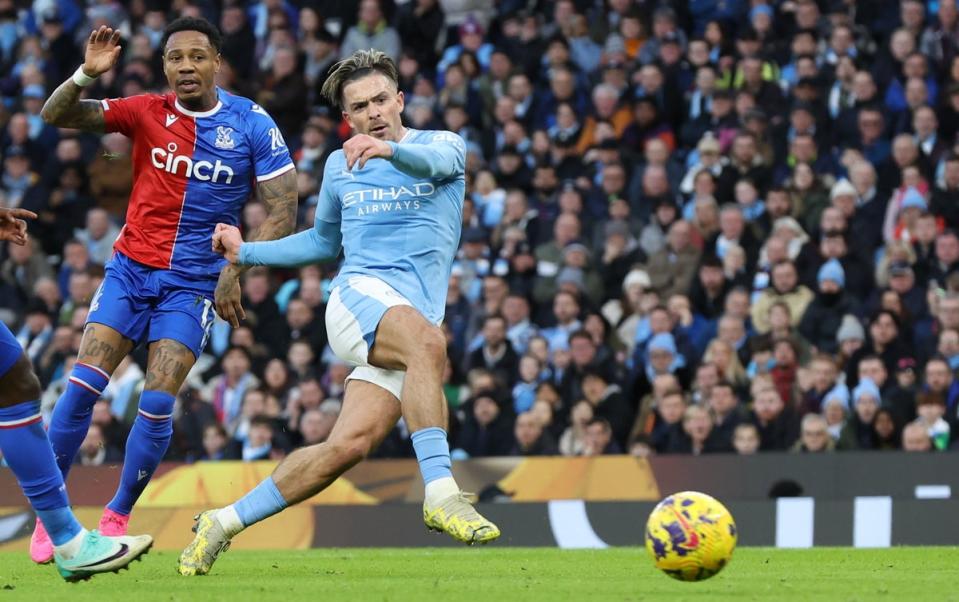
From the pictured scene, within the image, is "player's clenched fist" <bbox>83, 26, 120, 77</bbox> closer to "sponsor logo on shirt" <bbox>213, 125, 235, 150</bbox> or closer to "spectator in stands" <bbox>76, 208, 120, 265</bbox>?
"sponsor logo on shirt" <bbox>213, 125, 235, 150</bbox>

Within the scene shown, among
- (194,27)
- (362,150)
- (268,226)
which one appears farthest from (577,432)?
(362,150)

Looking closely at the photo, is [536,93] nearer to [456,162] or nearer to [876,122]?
[876,122]

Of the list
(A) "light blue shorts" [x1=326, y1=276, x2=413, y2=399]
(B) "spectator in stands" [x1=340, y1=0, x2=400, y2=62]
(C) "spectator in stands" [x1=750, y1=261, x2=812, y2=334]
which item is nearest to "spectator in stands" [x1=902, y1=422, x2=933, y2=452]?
(C) "spectator in stands" [x1=750, y1=261, x2=812, y2=334]

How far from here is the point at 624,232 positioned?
674 inches

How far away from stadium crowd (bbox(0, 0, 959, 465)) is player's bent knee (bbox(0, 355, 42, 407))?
7.96 m

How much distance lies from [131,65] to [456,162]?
44.5 ft

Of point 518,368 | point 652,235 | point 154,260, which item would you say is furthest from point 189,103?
point 652,235

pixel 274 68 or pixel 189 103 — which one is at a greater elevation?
pixel 189 103

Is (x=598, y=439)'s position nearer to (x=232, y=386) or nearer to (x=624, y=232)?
(x=624, y=232)

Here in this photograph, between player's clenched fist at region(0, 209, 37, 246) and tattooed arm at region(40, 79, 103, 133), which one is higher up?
tattooed arm at region(40, 79, 103, 133)

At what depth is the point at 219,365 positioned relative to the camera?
696 inches

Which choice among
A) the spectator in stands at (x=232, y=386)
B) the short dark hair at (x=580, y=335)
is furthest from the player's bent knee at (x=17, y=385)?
the spectator in stands at (x=232, y=386)

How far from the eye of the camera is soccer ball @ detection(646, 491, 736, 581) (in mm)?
7148

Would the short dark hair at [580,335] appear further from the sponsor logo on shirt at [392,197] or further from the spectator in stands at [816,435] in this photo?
the sponsor logo on shirt at [392,197]
